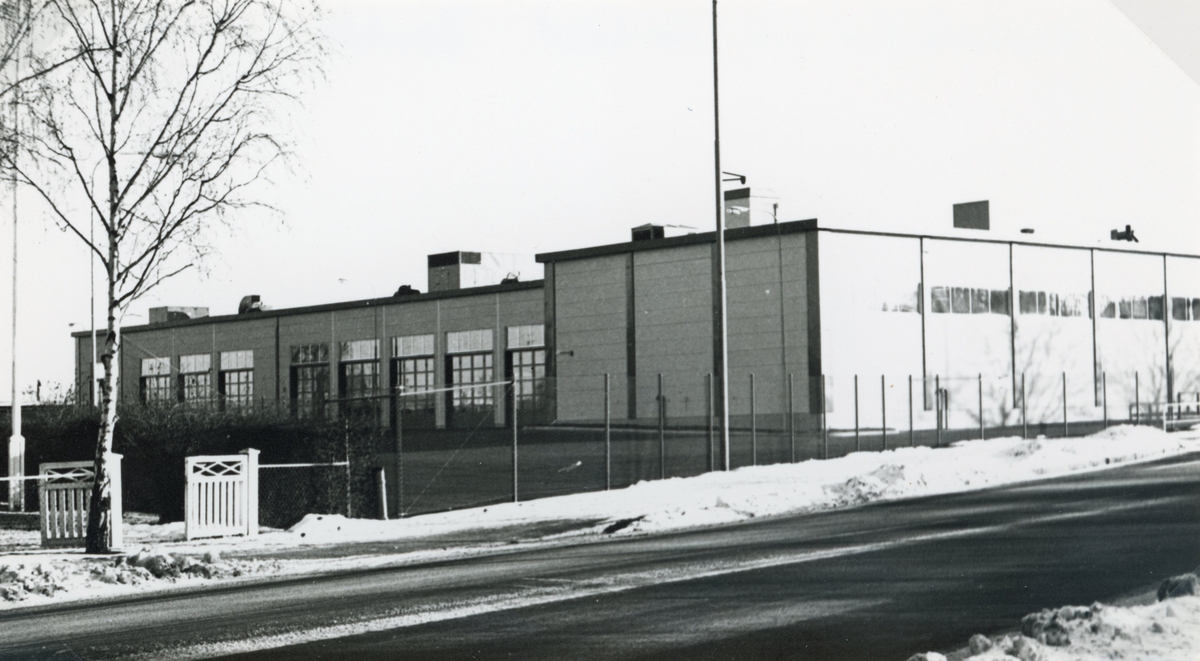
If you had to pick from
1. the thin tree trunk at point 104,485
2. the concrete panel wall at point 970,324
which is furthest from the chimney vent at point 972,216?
the thin tree trunk at point 104,485

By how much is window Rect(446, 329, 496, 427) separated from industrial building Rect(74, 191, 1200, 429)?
0.32 feet

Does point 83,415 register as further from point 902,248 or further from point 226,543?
point 902,248

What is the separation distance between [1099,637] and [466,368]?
51.3 meters

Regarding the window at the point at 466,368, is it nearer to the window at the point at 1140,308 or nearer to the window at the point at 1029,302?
the window at the point at 1029,302

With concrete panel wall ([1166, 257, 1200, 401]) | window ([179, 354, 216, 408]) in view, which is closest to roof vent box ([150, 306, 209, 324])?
window ([179, 354, 216, 408])

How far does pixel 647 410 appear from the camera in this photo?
43594mm

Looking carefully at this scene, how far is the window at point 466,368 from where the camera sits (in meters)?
55.4

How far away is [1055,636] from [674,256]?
127 feet

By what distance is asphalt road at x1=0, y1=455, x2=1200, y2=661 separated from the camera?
9898 millimetres

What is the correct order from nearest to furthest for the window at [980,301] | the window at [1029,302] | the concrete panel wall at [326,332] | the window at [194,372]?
the window at [980,301] < the window at [1029,302] < the concrete panel wall at [326,332] < the window at [194,372]

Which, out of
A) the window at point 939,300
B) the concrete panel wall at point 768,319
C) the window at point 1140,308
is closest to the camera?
the concrete panel wall at point 768,319

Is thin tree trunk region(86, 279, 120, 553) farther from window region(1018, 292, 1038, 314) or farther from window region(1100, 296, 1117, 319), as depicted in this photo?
window region(1100, 296, 1117, 319)

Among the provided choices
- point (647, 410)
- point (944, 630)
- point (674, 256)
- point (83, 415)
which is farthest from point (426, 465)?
point (944, 630)

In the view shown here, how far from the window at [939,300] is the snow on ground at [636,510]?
47.4ft
